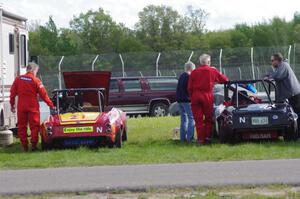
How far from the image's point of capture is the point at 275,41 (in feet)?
290

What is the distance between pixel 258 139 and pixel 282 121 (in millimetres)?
843

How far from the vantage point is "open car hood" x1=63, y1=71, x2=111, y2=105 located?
1574 centimetres

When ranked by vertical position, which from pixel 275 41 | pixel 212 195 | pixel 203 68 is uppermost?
pixel 275 41

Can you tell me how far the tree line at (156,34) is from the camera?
85406 mm

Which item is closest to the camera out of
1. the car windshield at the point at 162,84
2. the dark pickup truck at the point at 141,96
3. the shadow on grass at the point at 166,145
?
the shadow on grass at the point at 166,145

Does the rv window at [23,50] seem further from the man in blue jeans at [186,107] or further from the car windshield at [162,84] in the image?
the car windshield at [162,84]

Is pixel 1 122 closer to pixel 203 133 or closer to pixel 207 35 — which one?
pixel 203 133

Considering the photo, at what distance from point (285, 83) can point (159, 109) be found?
12.2m

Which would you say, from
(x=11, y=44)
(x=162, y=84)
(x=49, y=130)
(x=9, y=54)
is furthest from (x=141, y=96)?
(x=49, y=130)

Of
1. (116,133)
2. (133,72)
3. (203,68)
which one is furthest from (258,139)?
(133,72)

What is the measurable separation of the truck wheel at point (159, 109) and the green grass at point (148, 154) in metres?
11.1

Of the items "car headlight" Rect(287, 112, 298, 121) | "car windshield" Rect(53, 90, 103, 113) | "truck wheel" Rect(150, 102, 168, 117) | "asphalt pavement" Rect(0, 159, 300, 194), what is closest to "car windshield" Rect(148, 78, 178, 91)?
"truck wheel" Rect(150, 102, 168, 117)

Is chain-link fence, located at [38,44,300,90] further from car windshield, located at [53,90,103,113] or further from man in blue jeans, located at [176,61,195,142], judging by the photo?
man in blue jeans, located at [176,61,195,142]

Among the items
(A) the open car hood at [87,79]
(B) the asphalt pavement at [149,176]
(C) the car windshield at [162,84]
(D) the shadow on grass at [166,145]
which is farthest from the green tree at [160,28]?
(B) the asphalt pavement at [149,176]
